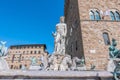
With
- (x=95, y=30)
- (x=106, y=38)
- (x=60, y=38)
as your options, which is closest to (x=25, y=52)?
(x=95, y=30)

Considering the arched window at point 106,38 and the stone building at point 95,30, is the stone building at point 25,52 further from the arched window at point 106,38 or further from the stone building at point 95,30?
the arched window at point 106,38

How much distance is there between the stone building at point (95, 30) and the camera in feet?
68.6

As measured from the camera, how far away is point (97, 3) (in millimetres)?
25891

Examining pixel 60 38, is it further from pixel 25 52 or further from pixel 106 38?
pixel 25 52

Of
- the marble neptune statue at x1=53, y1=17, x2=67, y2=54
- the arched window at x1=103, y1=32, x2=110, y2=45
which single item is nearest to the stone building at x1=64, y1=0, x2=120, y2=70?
the arched window at x1=103, y1=32, x2=110, y2=45

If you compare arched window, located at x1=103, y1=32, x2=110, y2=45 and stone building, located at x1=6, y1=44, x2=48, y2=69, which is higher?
stone building, located at x1=6, y1=44, x2=48, y2=69

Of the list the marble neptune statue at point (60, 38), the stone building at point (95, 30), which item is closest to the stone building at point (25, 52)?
the stone building at point (95, 30)

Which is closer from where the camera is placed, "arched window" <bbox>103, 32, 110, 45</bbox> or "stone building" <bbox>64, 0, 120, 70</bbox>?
"stone building" <bbox>64, 0, 120, 70</bbox>

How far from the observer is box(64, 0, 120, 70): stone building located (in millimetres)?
20906

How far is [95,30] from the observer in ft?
76.0

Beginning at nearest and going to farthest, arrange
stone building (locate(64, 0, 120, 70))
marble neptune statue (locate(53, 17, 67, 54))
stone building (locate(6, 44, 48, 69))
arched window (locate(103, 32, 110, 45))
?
1. marble neptune statue (locate(53, 17, 67, 54))
2. stone building (locate(64, 0, 120, 70))
3. arched window (locate(103, 32, 110, 45))
4. stone building (locate(6, 44, 48, 69))

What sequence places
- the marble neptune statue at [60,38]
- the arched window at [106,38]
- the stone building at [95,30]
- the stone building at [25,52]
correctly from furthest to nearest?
the stone building at [25,52], the arched window at [106,38], the stone building at [95,30], the marble neptune statue at [60,38]

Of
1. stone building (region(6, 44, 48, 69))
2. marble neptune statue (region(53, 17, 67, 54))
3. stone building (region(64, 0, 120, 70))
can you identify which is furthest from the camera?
stone building (region(6, 44, 48, 69))

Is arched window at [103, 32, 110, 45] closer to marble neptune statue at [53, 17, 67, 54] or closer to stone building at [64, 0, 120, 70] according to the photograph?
stone building at [64, 0, 120, 70]
